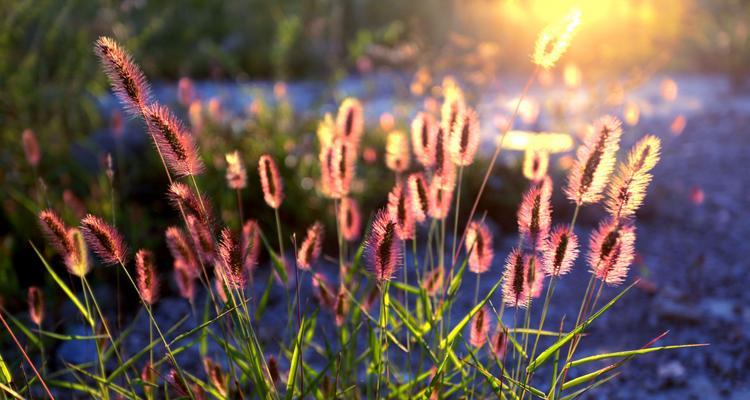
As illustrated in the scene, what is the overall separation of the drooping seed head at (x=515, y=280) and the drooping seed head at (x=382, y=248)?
→ 225 millimetres

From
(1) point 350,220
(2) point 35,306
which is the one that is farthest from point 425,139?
(2) point 35,306

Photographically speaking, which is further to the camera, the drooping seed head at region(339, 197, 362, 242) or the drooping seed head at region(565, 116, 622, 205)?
the drooping seed head at region(339, 197, 362, 242)

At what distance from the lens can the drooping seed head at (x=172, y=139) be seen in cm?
129

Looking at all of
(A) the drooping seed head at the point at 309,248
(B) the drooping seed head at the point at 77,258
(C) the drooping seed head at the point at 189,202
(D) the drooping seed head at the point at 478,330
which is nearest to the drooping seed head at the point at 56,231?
(B) the drooping seed head at the point at 77,258

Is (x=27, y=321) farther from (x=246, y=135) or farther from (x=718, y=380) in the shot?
(x=718, y=380)

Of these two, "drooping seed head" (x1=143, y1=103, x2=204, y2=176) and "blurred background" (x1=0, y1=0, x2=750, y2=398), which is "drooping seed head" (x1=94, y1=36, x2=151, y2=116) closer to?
"drooping seed head" (x1=143, y1=103, x2=204, y2=176)

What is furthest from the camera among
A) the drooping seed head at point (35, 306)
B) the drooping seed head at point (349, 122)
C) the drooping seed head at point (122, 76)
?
the drooping seed head at point (349, 122)

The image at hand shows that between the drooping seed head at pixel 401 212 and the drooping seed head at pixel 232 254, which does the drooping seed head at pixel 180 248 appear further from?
the drooping seed head at pixel 401 212

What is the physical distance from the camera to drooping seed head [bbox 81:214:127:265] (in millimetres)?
1358

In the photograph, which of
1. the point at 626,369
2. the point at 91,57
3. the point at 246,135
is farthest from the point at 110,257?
the point at 91,57

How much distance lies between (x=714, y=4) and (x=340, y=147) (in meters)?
11.0

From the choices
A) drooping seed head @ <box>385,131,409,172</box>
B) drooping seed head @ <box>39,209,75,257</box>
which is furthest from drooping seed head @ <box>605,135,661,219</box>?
drooping seed head @ <box>39,209,75,257</box>

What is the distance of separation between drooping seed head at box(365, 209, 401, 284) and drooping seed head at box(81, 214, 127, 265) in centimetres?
49

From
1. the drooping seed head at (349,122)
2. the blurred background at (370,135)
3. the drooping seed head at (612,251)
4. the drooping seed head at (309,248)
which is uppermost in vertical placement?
the drooping seed head at (349,122)
